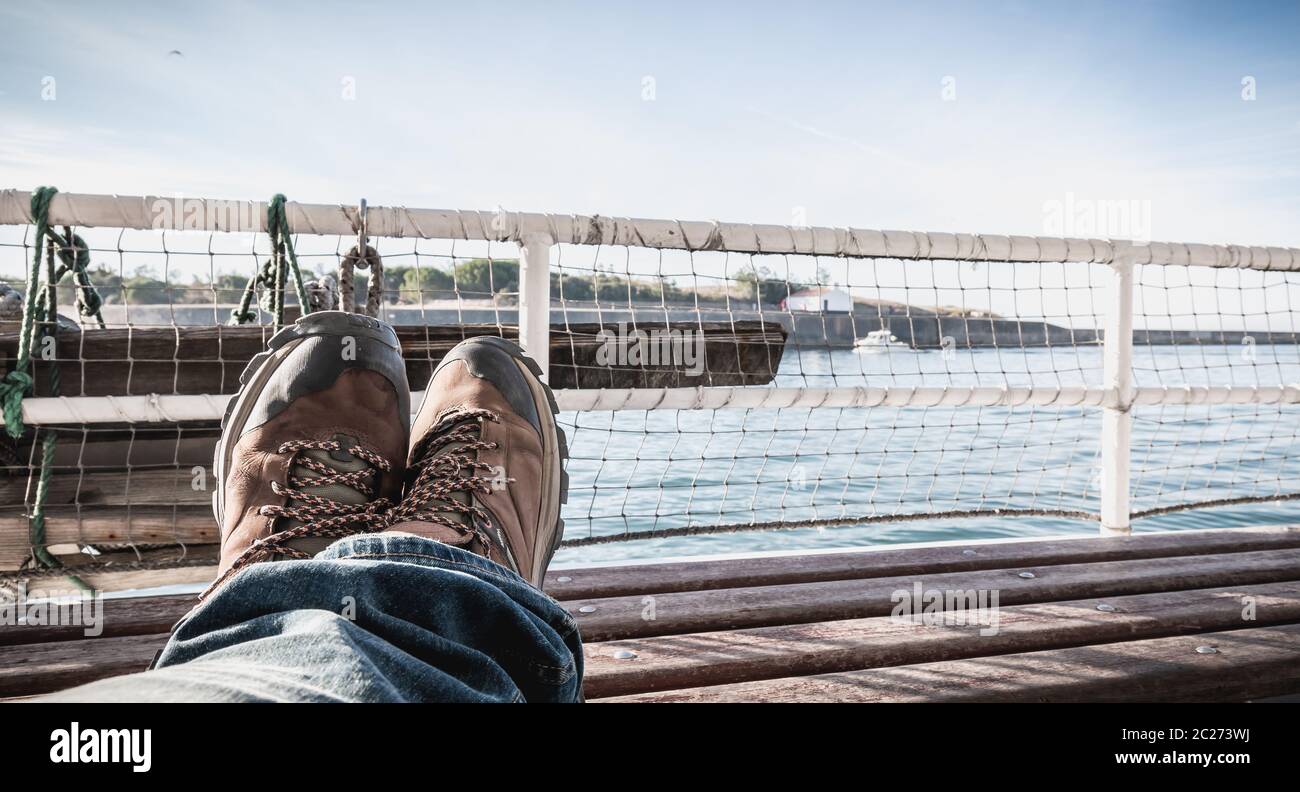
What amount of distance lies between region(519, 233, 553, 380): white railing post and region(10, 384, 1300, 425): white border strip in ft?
0.40

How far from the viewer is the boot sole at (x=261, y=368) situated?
4.06 ft

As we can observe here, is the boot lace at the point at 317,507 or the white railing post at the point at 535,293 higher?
the white railing post at the point at 535,293

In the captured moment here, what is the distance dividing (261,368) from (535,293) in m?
0.54

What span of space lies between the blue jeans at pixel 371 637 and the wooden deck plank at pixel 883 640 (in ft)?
1.22

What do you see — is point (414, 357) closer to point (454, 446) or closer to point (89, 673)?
point (454, 446)

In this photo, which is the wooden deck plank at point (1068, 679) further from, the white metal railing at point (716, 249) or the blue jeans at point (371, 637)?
the white metal railing at point (716, 249)

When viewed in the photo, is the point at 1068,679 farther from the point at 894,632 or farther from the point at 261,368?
the point at 261,368

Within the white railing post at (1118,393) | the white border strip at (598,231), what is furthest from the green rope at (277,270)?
the white railing post at (1118,393)

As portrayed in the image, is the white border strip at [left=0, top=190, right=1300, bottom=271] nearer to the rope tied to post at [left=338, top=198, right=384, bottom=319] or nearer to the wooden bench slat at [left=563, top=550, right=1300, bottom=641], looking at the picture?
the rope tied to post at [left=338, top=198, right=384, bottom=319]

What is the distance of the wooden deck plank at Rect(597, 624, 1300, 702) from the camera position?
103cm

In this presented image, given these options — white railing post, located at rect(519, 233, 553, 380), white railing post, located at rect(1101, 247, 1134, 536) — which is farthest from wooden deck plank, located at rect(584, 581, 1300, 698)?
white railing post, located at rect(519, 233, 553, 380)

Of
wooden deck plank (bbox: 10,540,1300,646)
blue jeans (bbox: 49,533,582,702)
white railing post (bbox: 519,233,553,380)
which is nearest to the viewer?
blue jeans (bbox: 49,533,582,702)

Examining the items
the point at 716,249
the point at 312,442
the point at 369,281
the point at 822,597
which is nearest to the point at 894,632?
the point at 822,597

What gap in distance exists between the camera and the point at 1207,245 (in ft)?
6.51
